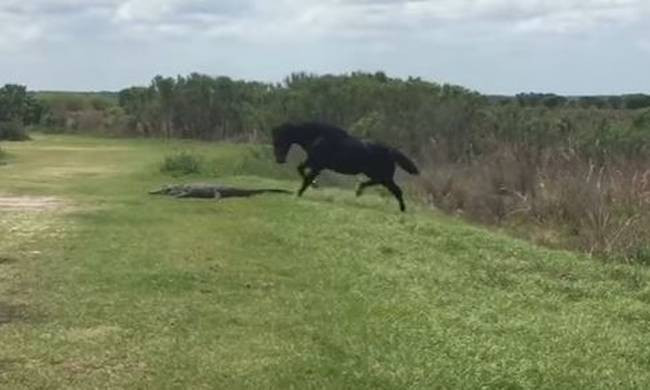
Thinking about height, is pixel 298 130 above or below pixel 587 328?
above

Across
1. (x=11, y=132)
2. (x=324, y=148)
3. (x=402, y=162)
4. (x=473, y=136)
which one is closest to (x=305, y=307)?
(x=324, y=148)

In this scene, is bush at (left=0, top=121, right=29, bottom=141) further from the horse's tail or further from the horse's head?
the horse's head

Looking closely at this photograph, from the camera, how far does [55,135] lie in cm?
6206

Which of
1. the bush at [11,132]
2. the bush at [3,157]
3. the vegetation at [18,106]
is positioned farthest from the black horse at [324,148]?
the vegetation at [18,106]

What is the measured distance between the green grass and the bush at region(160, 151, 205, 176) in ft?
42.6

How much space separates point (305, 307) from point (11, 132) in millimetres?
46709

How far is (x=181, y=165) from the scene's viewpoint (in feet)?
102

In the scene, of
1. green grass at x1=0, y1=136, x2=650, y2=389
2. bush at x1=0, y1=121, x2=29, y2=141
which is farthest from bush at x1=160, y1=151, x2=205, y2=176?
bush at x1=0, y1=121, x2=29, y2=141

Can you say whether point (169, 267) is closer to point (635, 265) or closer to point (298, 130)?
point (298, 130)

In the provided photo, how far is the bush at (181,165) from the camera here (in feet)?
101

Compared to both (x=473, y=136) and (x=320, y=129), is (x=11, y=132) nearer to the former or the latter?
(x=473, y=136)

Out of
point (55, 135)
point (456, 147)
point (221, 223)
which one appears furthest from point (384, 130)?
point (55, 135)

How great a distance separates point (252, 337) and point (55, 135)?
55527 millimetres

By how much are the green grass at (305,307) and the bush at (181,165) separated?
13.0m
